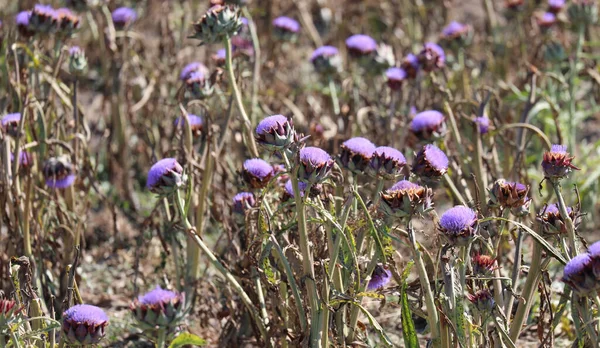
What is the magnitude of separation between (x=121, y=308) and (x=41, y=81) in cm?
93

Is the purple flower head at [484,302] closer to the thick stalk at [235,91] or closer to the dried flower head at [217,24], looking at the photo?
the thick stalk at [235,91]

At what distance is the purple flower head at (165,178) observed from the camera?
2117 millimetres

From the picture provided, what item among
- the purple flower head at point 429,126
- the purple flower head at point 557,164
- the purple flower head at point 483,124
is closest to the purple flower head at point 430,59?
the purple flower head at point 483,124

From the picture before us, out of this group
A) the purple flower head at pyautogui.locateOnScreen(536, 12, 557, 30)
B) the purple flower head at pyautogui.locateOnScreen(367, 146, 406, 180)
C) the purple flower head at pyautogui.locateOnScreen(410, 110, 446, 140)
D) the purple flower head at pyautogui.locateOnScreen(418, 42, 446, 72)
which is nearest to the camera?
the purple flower head at pyautogui.locateOnScreen(367, 146, 406, 180)

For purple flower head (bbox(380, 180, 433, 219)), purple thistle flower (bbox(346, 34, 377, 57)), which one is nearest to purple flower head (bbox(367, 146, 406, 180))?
purple flower head (bbox(380, 180, 433, 219))

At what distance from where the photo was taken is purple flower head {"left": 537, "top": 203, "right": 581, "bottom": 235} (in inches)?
74.4

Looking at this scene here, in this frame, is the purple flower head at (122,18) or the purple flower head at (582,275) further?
the purple flower head at (122,18)

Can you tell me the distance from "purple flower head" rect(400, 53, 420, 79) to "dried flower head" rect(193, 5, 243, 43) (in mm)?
946

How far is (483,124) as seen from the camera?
110 inches

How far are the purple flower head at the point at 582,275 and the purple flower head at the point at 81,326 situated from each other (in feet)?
3.20

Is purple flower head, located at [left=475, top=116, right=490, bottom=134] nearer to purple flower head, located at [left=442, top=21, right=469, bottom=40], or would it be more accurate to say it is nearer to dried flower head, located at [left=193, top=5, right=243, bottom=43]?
dried flower head, located at [left=193, top=5, right=243, bottom=43]

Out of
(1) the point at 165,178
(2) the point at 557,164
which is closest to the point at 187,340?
(1) the point at 165,178

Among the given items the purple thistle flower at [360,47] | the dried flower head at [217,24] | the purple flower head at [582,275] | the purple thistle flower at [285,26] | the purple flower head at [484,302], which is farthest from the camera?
the purple thistle flower at [285,26]

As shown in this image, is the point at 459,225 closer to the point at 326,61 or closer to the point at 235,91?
the point at 235,91
